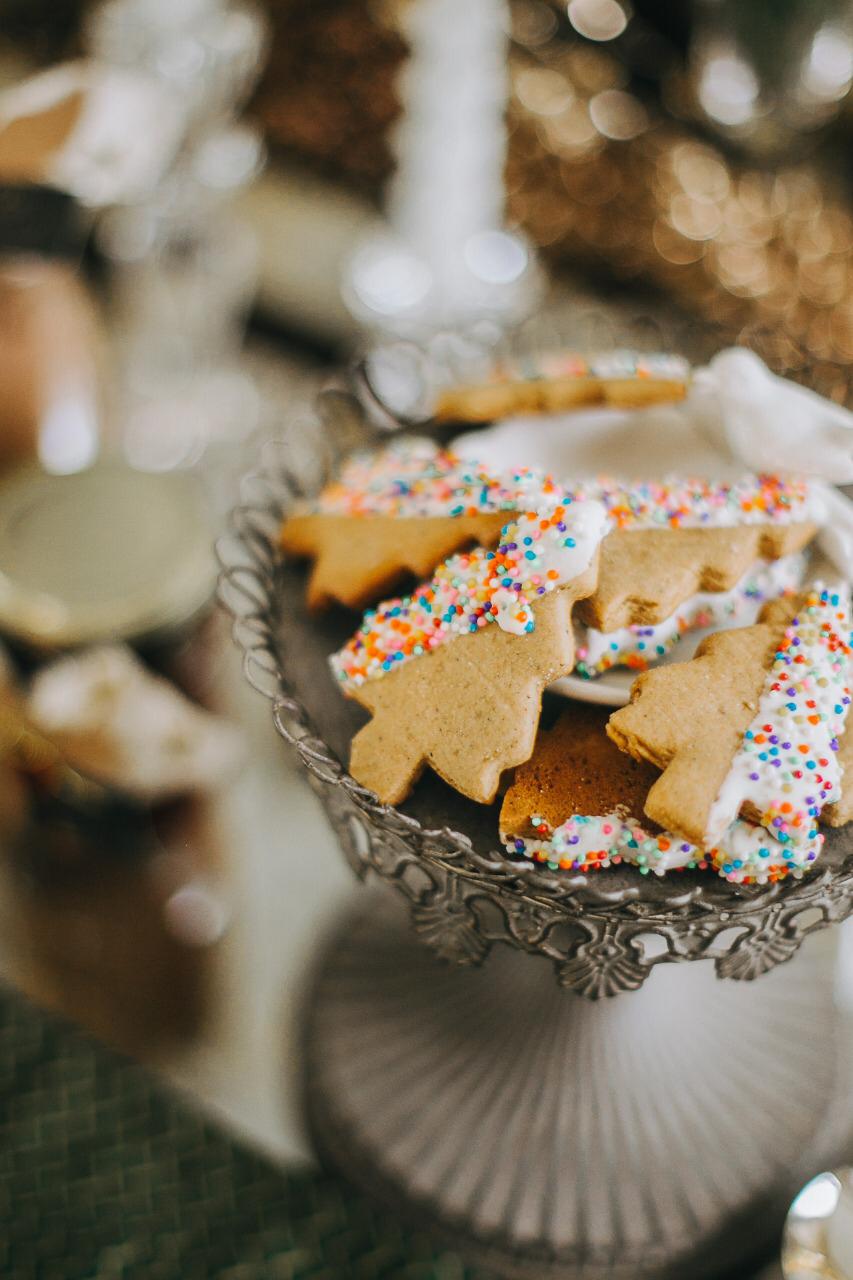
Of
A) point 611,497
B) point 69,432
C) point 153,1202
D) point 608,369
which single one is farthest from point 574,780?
point 69,432

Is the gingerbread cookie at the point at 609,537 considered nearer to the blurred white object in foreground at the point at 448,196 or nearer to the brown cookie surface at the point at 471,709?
the brown cookie surface at the point at 471,709

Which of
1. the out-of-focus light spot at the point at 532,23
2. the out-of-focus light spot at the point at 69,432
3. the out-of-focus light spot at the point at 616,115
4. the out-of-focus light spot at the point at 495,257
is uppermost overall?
the out-of-focus light spot at the point at 532,23

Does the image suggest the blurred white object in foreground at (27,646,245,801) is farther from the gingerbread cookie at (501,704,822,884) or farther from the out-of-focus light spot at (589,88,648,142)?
the out-of-focus light spot at (589,88,648,142)

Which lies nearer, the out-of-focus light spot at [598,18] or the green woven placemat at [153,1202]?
the green woven placemat at [153,1202]

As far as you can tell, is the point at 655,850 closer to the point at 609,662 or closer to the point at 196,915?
the point at 609,662

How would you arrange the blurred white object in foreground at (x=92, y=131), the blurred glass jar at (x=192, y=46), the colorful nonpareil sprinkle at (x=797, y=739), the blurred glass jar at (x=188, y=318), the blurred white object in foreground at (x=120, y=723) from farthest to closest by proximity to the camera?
1. the blurred glass jar at (x=188, y=318)
2. the blurred glass jar at (x=192, y=46)
3. the blurred white object in foreground at (x=92, y=131)
4. the blurred white object in foreground at (x=120, y=723)
5. the colorful nonpareil sprinkle at (x=797, y=739)

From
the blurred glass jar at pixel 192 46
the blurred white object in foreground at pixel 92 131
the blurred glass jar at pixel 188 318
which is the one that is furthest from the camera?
the blurred glass jar at pixel 188 318

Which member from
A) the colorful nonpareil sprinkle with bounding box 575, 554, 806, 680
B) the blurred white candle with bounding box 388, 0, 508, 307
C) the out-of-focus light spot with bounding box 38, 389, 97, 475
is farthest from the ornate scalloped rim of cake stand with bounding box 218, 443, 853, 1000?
the blurred white candle with bounding box 388, 0, 508, 307

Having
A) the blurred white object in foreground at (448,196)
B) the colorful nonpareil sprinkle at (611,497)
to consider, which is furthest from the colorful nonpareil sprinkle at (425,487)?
the blurred white object in foreground at (448,196)
